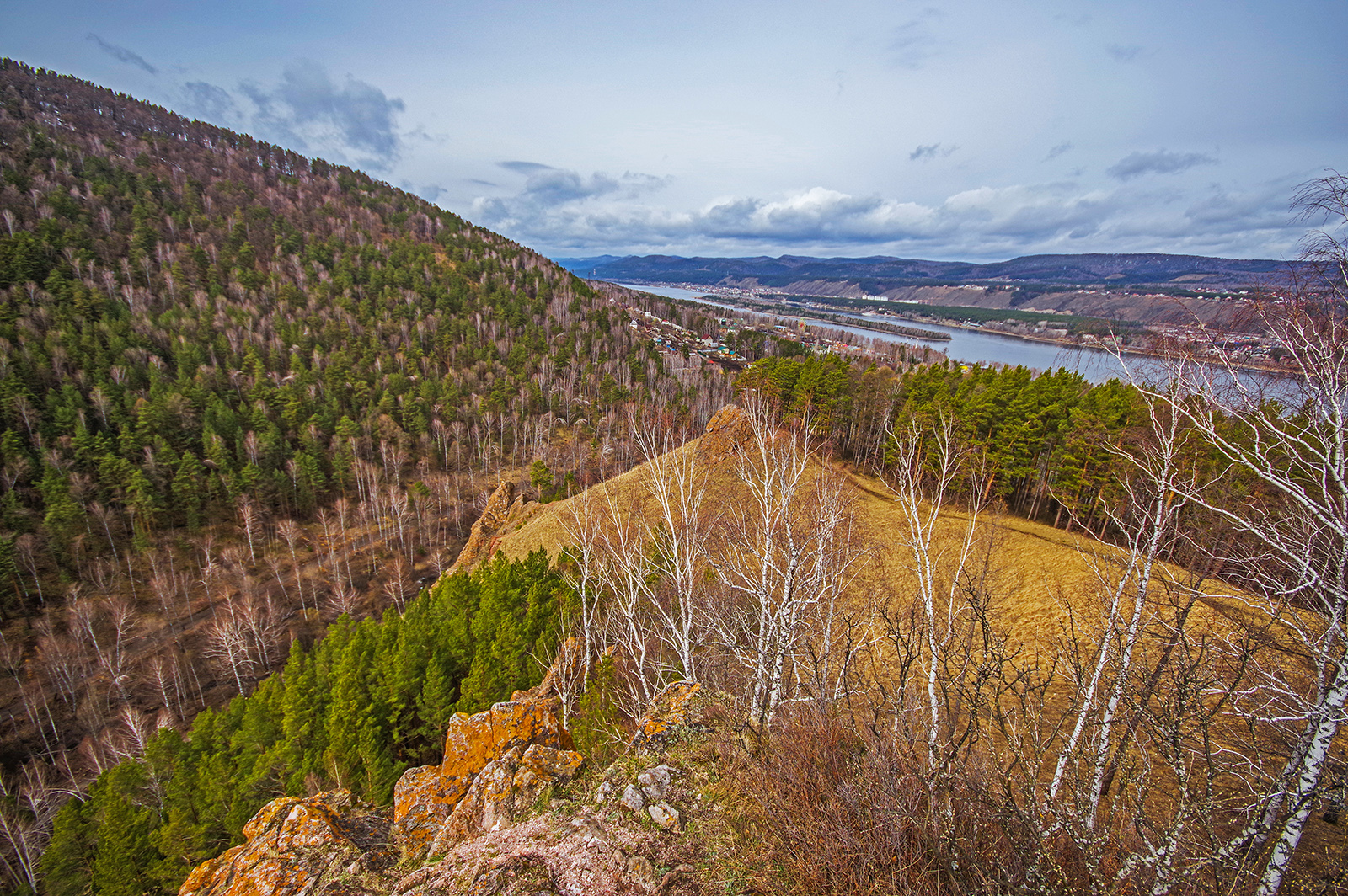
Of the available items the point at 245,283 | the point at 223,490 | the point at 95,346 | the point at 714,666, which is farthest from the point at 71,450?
the point at 714,666

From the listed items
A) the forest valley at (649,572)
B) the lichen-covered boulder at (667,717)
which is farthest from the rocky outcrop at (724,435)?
the lichen-covered boulder at (667,717)

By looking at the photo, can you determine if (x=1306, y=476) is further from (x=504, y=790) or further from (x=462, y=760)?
(x=462, y=760)

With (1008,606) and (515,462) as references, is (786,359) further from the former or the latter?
(515,462)

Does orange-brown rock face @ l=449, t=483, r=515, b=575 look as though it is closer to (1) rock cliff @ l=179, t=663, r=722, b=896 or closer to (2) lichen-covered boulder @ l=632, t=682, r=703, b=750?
(1) rock cliff @ l=179, t=663, r=722, b=896

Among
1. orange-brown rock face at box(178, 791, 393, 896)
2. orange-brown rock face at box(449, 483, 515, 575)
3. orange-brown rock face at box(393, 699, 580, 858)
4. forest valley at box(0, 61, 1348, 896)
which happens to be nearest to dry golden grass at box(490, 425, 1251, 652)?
forest valley at box(0, 61, 1348, 896)

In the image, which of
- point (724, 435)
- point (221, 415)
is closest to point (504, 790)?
point (724, 435)

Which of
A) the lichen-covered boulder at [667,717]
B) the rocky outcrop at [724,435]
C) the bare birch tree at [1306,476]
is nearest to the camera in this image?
the bare birch tree at [1306,476]

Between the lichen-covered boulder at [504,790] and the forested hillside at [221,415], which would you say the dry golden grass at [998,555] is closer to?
the forested hillside at [221,415]
